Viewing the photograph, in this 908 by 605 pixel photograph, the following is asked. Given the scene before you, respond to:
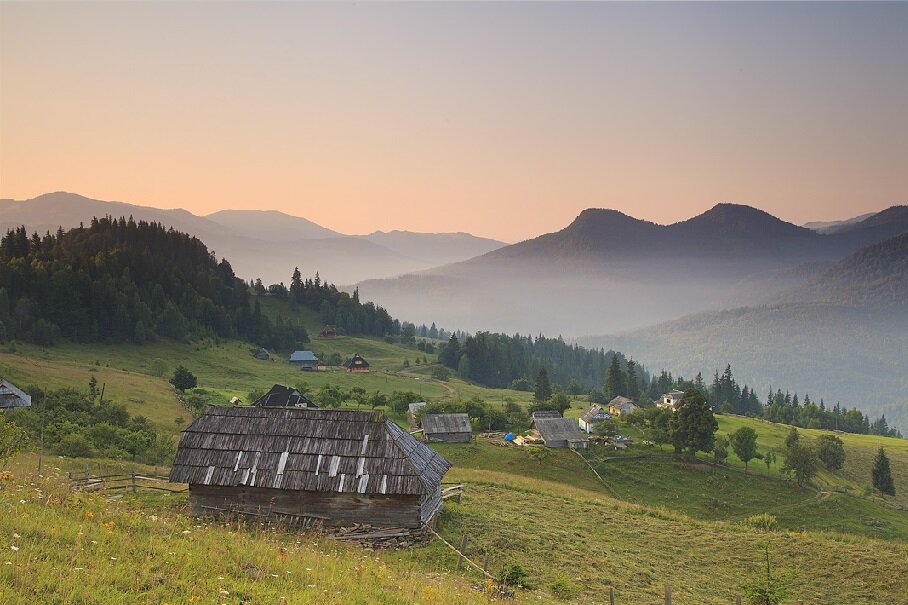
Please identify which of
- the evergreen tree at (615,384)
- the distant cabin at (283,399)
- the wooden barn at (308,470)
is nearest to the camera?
the wooden barn at (308,470)

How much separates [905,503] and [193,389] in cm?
9546

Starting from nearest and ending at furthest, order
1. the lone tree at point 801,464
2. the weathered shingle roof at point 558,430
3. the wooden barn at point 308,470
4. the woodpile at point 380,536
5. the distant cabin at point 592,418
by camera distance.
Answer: the woodpile at point 380,536
the wooden barn at point 308,470
the lone tree at point 801,464
the weathered shingle roof at point 558,430
the distant cabin at point 592,418

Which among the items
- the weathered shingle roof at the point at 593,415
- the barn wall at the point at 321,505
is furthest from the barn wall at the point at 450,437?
the barn wall at the point at 321,505

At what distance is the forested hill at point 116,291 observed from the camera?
108062 mm

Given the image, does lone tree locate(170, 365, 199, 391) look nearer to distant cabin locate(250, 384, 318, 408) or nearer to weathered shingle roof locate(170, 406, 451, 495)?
distant cabin locate(250, 384, 318, 408)

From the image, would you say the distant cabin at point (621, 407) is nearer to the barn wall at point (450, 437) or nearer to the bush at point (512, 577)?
the barn wall at point (450, 437)

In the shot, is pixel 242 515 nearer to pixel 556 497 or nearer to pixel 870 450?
pixel 556 497

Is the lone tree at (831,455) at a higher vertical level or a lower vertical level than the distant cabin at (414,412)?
higher

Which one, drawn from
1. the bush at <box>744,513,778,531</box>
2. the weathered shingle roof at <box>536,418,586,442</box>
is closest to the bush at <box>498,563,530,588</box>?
the bush at <box>744,513,778,531</box>

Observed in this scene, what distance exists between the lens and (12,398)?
51.8m

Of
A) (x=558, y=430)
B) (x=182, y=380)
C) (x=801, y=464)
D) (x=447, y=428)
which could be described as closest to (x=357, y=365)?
(x=182, y=380)

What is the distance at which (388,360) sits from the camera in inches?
6280

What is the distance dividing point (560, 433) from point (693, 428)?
17169 millimetres

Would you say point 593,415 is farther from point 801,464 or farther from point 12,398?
point 12,398
